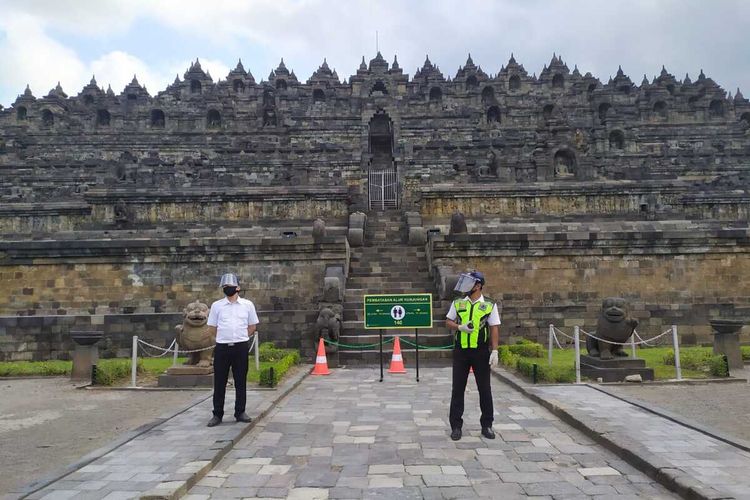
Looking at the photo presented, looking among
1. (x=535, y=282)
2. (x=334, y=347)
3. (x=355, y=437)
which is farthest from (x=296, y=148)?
(x=355, y=437)

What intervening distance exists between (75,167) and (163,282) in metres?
17.4

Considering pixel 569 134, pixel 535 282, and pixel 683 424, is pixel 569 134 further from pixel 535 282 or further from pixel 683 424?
pixel 683 424

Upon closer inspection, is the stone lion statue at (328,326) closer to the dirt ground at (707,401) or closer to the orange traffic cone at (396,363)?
the orange traffic cone at (396,363)

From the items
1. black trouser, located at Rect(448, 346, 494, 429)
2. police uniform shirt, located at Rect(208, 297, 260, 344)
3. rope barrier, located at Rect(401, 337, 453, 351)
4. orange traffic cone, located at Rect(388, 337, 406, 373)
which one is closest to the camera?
black trouser, located at Rect(448, 346, 494, 429)

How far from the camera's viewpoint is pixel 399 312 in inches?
413

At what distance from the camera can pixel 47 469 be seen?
4.96m

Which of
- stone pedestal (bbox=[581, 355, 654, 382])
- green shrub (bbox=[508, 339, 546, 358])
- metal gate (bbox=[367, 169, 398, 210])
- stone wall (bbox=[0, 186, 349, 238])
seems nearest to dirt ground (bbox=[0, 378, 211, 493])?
stone pedestal (bbox=[581, 355, 654, 382])

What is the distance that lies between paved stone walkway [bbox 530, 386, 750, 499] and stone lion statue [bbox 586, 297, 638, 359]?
246 cm

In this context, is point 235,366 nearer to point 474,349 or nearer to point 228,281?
point 228,281

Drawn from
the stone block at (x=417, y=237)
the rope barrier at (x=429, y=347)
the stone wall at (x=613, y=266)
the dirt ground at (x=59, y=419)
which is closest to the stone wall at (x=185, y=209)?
the stone block at (x=417, y=237)

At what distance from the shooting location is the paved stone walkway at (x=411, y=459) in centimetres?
434

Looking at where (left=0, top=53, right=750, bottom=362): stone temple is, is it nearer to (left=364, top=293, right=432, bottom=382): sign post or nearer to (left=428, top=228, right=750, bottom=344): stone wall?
(left=428, top=228, right=750, bottom=344): stone wall

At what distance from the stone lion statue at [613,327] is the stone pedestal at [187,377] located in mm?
6719

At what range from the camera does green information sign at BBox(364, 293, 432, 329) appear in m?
10.5
